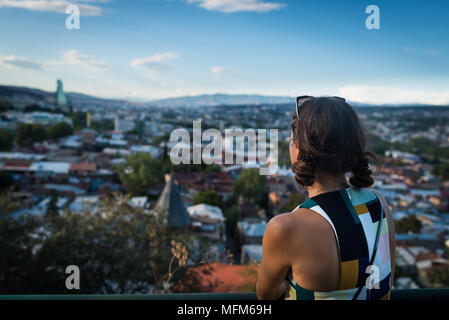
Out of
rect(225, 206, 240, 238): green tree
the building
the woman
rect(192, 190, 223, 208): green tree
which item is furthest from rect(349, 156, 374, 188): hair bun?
rect(192, 190, 223, 208): green tree

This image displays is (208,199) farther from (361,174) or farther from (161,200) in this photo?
(361,174)

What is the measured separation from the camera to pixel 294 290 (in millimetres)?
507

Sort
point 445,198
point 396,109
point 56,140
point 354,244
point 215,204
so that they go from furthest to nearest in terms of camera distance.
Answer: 1. point 396,109
2. point 56,140
3. point 445,198
4. point 215,204
5. point 354,244

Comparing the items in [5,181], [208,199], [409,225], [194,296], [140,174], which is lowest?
[409,225]

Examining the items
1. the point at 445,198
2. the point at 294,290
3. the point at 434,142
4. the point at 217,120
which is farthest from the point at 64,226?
the point at 434,142

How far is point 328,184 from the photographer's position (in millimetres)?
542

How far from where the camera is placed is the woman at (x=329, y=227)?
0.46m

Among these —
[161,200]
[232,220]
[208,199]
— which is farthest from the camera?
[208,199]

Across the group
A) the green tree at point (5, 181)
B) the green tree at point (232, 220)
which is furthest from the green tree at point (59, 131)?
the green tree at point (232, 220)

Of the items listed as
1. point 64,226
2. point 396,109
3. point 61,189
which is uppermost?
point 396,109

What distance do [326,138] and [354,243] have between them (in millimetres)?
167

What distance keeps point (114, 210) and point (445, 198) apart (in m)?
20.1

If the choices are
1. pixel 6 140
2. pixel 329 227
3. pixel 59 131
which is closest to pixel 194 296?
pixel 329 227

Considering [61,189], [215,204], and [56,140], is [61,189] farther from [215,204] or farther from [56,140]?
[56,140]
